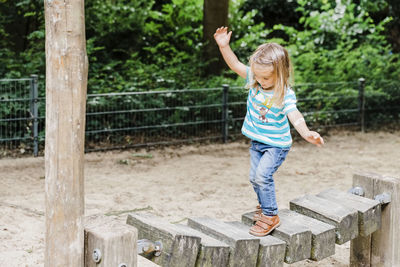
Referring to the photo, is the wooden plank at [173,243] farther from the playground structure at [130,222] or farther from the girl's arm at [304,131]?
the girl's arm at [304,131]

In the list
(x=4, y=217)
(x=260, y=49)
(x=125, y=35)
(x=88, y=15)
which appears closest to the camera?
(x=260, y=49)

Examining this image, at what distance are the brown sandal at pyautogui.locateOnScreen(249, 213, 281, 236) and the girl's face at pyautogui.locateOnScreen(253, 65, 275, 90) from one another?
797mm

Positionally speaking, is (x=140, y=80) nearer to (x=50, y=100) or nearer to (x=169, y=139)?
→ (x=169, y=139)

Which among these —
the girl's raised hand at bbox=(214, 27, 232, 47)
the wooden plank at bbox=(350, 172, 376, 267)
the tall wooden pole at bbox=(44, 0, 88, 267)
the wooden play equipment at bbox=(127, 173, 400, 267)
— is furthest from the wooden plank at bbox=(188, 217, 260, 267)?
the wooden plank at bbox=(350, 172, 376, 267)

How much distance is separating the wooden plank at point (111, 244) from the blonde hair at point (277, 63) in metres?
1.28

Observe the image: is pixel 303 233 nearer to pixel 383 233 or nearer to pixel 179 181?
pixel 383 233

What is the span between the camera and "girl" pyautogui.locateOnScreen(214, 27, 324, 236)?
11.1 feet

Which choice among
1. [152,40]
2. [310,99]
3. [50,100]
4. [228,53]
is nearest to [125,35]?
[152,40]

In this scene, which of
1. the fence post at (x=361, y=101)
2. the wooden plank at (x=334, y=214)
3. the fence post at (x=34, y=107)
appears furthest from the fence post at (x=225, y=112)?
the wooden plank at (x=334, y=214)

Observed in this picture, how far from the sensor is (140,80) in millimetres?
10141

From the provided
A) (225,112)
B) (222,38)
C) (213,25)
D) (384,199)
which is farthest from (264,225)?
(213,25)

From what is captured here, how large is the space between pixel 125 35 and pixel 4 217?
7429 mm

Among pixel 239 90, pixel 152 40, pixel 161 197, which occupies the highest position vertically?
pixel 152 40

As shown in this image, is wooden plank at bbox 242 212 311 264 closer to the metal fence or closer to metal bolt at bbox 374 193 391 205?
metal bolt at bbox 374 193 391 205
